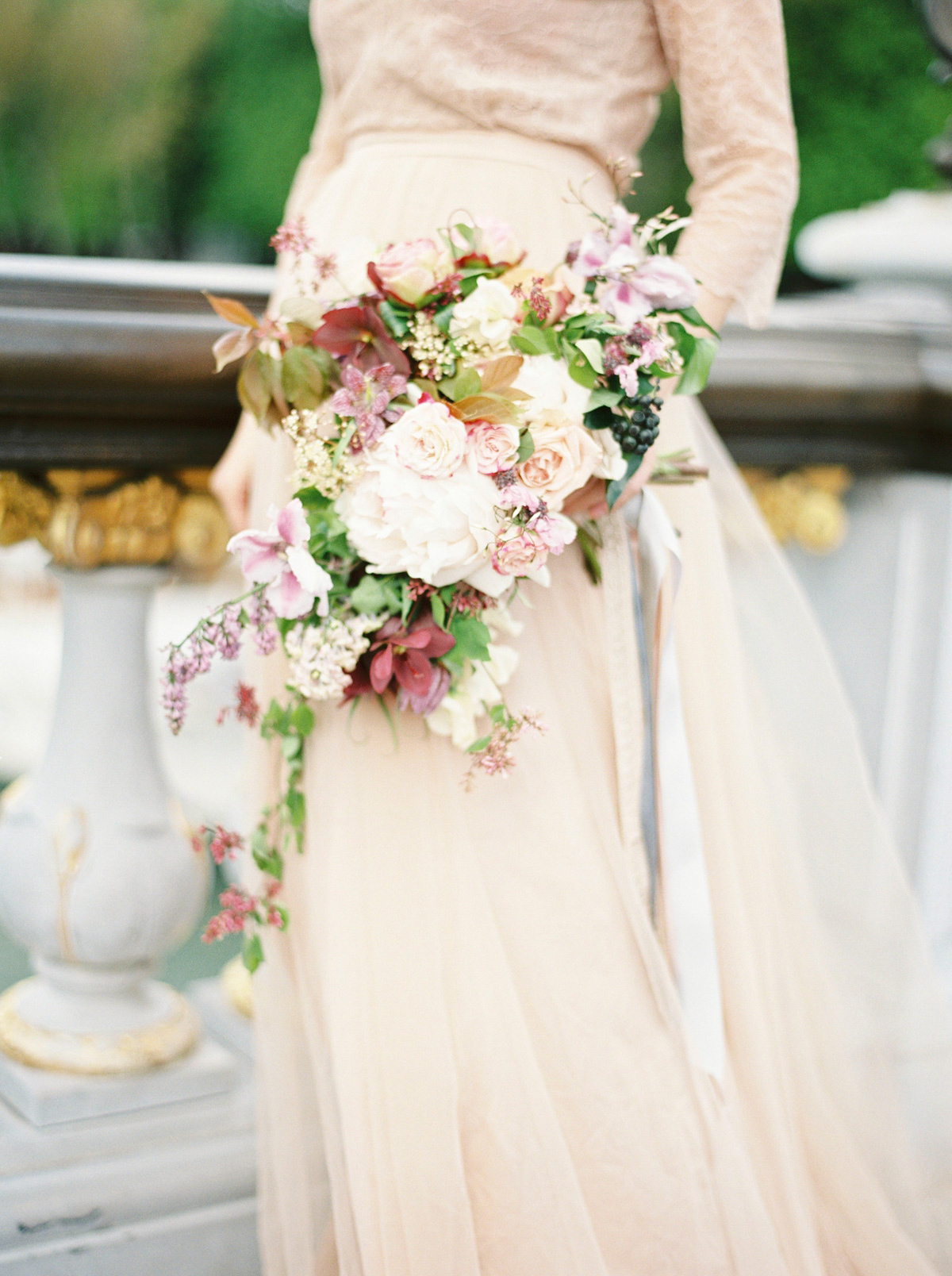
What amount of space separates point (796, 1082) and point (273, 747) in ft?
2.30

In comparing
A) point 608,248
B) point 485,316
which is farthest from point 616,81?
point 485,316

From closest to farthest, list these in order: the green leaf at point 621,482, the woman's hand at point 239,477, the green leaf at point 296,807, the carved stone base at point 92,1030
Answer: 1. the green leaf at point 621,482
2. the green leaf at point 296,807
3. the woman's hand at point 239,477
4. the carved stone base at point 92,1030

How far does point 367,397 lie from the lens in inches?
44.8

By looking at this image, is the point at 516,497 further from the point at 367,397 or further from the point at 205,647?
the point at 205,647

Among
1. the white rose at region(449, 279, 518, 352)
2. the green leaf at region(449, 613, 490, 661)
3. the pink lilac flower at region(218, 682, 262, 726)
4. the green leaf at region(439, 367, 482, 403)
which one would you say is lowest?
the pink lilac flower at region(218, 682, 262, 726)

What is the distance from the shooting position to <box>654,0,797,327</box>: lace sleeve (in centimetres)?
128

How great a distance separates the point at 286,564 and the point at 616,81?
64cm

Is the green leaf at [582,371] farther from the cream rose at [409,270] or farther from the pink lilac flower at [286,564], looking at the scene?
the pink lilac flower at [286,564]

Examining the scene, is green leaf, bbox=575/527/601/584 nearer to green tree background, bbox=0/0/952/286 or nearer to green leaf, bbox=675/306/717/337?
green leaf, bbox=675/306/717/337

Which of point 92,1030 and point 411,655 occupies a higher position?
point 411,655

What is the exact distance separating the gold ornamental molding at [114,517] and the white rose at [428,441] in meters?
0.55

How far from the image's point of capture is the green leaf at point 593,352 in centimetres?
115

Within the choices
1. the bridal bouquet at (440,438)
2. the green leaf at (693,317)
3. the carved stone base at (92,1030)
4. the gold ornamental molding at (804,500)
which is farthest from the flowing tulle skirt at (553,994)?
the gold ornamental molding at (804,500)

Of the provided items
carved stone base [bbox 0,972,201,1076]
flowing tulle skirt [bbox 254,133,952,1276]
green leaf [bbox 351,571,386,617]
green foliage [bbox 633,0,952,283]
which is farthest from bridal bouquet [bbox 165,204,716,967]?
green foliage [bbox 633,0,952,283]
